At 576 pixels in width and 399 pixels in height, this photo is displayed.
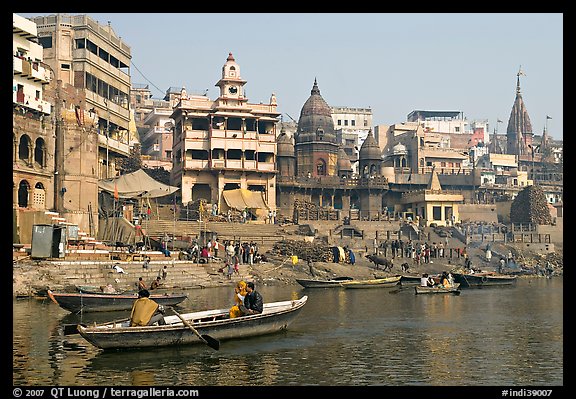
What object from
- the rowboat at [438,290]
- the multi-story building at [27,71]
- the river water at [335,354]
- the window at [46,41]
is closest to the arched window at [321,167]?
the window at [46,41]

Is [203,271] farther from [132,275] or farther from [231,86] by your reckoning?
[231,86]

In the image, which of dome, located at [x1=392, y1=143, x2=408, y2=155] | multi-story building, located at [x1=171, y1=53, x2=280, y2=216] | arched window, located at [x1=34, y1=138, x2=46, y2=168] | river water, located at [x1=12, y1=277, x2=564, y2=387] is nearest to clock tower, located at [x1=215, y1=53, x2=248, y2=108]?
multi-story building, located at [x1=171, y1=53, x2=280, y2=216]

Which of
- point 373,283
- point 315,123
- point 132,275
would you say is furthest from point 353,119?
point 132,275

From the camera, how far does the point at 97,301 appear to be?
25.3 meters

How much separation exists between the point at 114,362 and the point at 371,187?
52.5 meters

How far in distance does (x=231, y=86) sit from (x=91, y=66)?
39.5 feet

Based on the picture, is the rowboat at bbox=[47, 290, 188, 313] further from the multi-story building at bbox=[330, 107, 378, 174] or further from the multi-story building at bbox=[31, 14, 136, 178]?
the multi-story building at bbox=[330, 107, 378, 174]

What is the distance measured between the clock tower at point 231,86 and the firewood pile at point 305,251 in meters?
17.1

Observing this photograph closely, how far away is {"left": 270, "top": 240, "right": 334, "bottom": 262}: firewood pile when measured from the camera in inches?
1873

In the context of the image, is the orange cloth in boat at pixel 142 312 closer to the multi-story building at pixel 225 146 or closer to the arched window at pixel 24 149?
the arched window at pixel 24 149

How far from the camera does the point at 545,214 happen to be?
69000 millimetres

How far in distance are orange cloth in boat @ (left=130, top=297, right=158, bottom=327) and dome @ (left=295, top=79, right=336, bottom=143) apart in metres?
54.7

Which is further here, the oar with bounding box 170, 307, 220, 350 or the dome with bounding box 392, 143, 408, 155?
the dome with bounding box 392, 143, 408, 155

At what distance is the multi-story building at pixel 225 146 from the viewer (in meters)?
60.5
